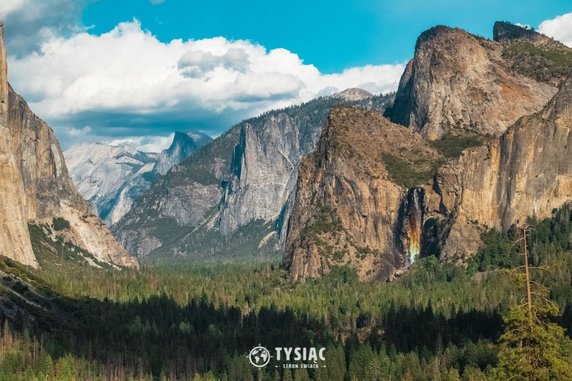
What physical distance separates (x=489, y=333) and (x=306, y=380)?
58.2m

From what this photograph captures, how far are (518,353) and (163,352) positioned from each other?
13687 centimetres

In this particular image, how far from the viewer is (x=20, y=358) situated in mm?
171000

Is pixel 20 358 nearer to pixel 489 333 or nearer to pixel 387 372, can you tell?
pixel 387 372


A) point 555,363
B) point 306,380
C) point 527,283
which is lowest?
point 306,380

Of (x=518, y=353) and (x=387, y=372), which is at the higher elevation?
(x=518, y=353)

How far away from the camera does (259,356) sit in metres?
174

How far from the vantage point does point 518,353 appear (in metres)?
54.6

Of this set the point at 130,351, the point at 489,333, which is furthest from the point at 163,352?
the point at 489,333

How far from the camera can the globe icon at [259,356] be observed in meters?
168

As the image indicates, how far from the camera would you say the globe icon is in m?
168

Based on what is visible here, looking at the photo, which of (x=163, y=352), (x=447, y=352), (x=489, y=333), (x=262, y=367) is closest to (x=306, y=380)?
(x=262, y=367)

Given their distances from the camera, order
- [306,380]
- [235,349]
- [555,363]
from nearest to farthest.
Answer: [555,363] → [306,380] → [235,349]

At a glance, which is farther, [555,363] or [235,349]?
[235,349]

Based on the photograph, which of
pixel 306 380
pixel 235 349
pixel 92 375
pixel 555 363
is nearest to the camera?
pixel 555 363
